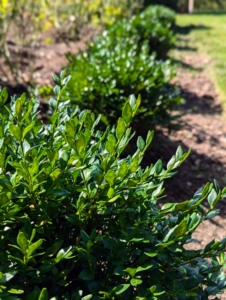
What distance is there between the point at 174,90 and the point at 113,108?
72 centimetres

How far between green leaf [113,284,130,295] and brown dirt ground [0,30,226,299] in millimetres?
1744

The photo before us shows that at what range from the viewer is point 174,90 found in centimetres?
435

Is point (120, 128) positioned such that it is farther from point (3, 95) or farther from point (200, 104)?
point (200, 104)

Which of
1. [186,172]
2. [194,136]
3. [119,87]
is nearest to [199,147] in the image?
[194,136]

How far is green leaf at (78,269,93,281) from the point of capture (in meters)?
1.57

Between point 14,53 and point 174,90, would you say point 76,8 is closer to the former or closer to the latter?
point 14,53

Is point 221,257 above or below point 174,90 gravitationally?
above

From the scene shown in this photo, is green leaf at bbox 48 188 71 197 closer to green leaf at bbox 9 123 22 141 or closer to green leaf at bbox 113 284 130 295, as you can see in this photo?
green leaf at bbox 9 123 22 141

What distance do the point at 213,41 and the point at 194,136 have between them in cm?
571

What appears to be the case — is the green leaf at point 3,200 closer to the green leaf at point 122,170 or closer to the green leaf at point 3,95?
the green leaf at point 122,170

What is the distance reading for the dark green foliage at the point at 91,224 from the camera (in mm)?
1534

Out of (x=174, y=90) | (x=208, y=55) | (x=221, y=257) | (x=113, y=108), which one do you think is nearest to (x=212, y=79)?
(x=208, y=55)

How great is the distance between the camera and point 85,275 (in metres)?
1.58

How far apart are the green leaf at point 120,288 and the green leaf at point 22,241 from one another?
1.11 ft
